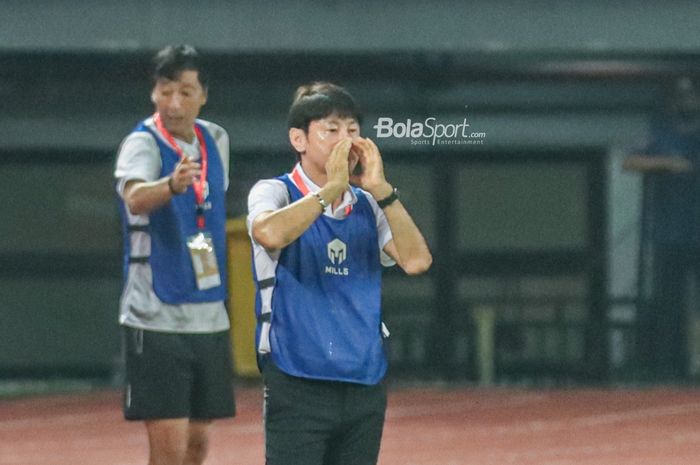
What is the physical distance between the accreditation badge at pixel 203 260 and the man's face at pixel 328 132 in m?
1.86

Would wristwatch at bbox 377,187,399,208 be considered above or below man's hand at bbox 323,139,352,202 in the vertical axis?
below

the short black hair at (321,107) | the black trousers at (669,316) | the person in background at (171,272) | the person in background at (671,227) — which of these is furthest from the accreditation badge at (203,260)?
the black trousers at (669,316)

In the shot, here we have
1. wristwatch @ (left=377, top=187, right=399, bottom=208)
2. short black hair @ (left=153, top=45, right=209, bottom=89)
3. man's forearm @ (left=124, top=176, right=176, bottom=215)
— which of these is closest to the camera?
wristwatch @ (left=377, top=187, right=399, bottom=208)

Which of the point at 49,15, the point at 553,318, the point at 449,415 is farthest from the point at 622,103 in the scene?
the point at 49,15

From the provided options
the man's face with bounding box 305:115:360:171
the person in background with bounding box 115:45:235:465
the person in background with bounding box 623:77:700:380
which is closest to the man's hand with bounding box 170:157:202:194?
the person in background with bounding box 115:45:235:465

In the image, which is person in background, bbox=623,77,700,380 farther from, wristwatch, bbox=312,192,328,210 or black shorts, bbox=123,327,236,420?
wristwatch, bbox=312,192,328,210

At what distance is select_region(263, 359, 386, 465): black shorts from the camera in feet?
15.3

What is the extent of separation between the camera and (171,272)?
6457mm

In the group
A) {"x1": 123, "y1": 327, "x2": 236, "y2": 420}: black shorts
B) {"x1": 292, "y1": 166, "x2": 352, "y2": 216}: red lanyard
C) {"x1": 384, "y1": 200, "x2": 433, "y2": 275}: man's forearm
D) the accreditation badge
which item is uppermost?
{"x1": 292, "y1": 166, "x2": 352, "y2": 216}: red lanyard

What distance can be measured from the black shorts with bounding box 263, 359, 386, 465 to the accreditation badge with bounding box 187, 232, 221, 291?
177cm

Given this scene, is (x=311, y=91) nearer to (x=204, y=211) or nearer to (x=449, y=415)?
(x=204, y=211)

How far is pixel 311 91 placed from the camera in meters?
4.75

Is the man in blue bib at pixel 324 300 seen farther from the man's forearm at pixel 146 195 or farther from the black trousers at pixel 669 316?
→ the black trousers at pixel 669 316

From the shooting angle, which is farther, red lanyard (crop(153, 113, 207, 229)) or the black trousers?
the black trousers
